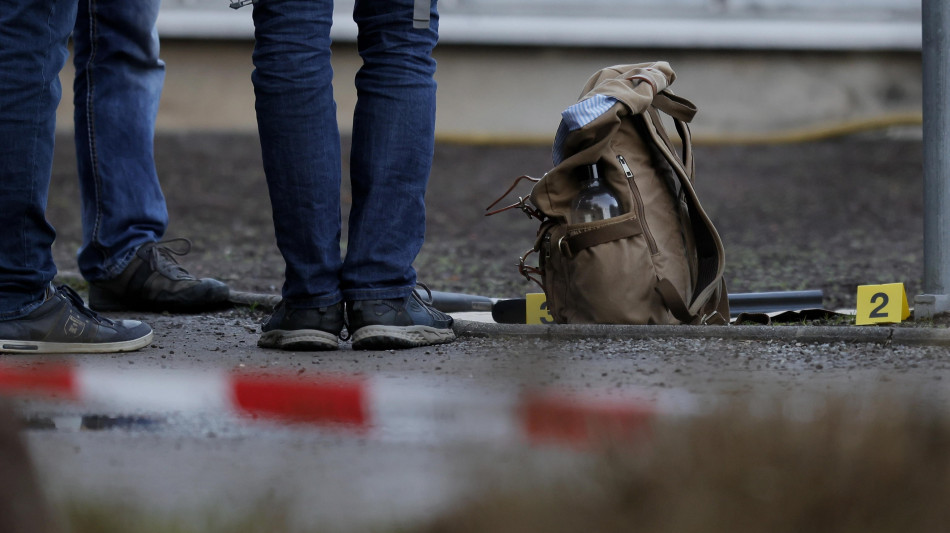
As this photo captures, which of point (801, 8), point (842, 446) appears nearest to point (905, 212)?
point (801, 8)

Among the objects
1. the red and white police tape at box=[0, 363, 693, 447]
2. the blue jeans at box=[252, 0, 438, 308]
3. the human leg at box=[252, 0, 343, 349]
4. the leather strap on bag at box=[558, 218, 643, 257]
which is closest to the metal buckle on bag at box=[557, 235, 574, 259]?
the leather strap on bag at box=[558, 218, 643, 257]

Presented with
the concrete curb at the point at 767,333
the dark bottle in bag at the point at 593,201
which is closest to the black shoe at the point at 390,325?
the concrete curb at the point at 767,333

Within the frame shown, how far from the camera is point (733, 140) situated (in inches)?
307

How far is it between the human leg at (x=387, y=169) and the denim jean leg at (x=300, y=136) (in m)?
0.06

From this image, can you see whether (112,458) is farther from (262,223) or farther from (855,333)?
(262,223)

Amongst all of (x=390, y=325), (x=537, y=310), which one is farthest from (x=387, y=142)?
(x=537, y=310)

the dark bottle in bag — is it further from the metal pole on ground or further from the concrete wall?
the concrete wall

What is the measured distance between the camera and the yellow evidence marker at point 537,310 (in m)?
2.43

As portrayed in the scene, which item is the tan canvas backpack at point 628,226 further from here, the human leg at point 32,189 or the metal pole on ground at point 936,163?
the human leg at point 32,189

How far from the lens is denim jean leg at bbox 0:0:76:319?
6.39ft

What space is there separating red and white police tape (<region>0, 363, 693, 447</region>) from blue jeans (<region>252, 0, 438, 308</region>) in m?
0.32

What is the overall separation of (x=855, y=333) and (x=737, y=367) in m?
0.40

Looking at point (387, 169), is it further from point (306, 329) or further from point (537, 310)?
point (537, 310)

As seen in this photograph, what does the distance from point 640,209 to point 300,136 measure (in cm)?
69
